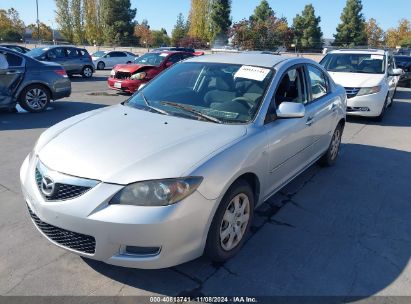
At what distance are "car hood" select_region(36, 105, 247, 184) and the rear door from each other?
5.97m

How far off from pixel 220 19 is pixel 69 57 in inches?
1671

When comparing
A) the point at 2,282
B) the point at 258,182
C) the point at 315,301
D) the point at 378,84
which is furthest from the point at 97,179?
the point at 378,84

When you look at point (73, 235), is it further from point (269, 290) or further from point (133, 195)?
point (269, 290)

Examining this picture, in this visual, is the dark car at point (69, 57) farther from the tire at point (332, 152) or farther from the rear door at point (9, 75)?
the tire at point (332, 152)

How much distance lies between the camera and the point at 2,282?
114 inches

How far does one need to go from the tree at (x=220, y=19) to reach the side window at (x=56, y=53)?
40.5 m

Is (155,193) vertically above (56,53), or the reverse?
(56,53)

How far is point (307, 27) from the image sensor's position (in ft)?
195

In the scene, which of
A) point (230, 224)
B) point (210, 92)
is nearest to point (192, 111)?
point (210, 92)

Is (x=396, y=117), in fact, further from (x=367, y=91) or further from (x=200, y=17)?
(x=200, y=17)

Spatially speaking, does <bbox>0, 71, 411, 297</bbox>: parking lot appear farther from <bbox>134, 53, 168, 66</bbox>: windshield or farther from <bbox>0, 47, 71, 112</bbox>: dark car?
<bbox>134, 53, 168, 66</bbox>: windshield

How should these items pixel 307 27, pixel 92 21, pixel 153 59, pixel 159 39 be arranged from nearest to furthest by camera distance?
pixel 153 59 → pixel 307 27 → pixel 92 21 → pixel 159 39

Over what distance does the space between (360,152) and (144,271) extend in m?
5.09

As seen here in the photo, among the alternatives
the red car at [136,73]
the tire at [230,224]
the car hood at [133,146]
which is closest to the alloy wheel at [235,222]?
the tire at [230,224]
